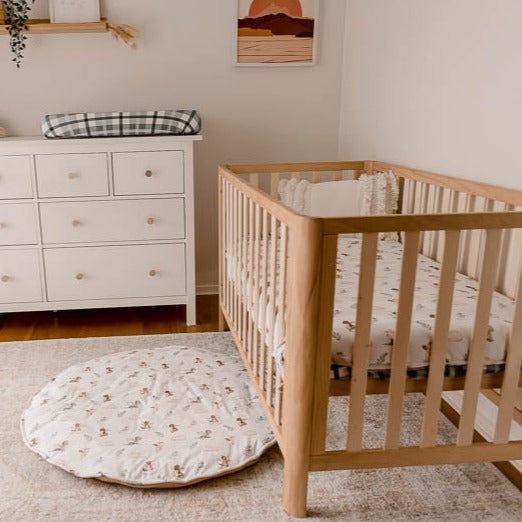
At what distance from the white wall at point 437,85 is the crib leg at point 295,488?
1.04 meters

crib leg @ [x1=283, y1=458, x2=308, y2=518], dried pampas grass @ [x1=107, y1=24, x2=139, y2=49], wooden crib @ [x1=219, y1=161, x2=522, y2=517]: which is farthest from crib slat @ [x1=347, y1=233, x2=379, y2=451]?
dried pampas grass @ [x1=107, y1=24, x2=139, y2=49]

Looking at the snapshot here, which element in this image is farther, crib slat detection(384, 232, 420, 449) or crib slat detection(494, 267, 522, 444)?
crib slat detection(494, 267, 522, 444)

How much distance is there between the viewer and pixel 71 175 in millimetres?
2600

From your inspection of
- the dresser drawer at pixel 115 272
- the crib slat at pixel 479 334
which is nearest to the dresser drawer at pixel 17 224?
the dresser drawer at pixel 115 272

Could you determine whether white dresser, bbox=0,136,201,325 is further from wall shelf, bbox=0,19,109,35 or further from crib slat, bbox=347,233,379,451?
crib slat, bbox=347,233,379,451

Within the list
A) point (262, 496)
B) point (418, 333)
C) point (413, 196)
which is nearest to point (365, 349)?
point (418, 333)

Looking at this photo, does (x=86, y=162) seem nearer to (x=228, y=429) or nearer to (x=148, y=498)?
(x=228, y=429)

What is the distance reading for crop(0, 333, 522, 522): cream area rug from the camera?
1524 mm

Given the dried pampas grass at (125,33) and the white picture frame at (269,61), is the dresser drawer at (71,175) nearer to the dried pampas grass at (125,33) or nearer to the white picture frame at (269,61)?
the dried pampas grass at (125,33)

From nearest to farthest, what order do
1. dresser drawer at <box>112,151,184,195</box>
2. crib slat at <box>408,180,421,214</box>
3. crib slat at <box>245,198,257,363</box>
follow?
1. crib slat at <box>245,198,257,363</box>
2. crib slat at <box>408,180,421,214</box>
3. dresser drawer at <box>112,151,184,195</box>

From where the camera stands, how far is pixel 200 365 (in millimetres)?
2328

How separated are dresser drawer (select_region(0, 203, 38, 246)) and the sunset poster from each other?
1.30 m

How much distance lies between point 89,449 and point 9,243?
123 centimetres

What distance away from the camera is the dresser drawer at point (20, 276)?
8.67 ft
